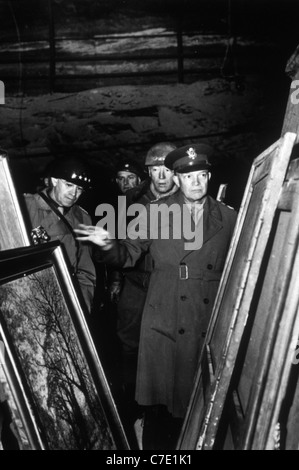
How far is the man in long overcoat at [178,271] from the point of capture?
2.95 metres

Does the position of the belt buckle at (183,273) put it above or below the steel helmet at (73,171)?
below

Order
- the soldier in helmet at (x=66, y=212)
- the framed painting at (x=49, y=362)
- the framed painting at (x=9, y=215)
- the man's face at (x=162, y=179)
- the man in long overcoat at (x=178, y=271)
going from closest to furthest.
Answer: the framed painting at (x=49, y=362) → the framed painting at (x=9, y=215) → the man in long overcoat at (x=178, y=271) → the soldier in helmet at (x=66, y=212) → the man's face at (x=162, y=179)

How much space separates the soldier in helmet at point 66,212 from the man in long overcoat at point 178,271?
24.6 inches

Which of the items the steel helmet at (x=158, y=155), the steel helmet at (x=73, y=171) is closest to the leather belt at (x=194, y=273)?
the steel helmet at (x=73, y=171)

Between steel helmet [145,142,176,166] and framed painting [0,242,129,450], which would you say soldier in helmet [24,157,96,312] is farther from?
steel helmet [145,142,176,166]

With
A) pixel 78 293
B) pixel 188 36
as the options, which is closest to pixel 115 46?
pixel 188 36

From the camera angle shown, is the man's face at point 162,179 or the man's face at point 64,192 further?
the man's face at point 162,179

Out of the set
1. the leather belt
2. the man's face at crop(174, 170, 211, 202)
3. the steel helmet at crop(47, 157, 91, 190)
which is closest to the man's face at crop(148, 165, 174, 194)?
the steel helmet at crop(47, 157, 91, 190)

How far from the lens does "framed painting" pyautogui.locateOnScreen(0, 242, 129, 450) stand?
1.67 metres

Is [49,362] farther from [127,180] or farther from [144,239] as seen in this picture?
[127,180]

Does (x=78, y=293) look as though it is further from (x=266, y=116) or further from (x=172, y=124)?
(x=266, y=116)

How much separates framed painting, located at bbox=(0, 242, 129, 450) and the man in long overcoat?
0.54 meters

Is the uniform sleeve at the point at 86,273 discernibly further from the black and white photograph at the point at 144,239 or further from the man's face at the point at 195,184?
the man's face at the point at 195,184
